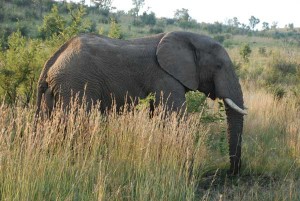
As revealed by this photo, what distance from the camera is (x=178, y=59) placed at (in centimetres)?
643

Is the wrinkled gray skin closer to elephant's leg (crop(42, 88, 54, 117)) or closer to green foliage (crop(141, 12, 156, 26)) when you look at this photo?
elephant's leg (crop(42, 88, 54, 117))

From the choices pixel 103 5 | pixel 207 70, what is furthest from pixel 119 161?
pixel 103 5

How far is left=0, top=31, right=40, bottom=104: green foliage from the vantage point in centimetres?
812

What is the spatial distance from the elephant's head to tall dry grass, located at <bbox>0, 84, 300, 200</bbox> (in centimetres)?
56

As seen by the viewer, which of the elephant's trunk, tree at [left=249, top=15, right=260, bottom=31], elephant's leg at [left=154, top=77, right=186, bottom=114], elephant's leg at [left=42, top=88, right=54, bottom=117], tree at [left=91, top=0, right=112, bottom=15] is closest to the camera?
elephant's leg at [left=42, top=88, right=54, bottom=117]

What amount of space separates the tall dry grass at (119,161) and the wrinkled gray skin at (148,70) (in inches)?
29.3

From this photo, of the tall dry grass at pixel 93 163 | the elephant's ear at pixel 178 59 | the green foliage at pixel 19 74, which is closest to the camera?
the tall dry grass at pixel 93 163

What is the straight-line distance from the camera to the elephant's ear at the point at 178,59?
6352mm

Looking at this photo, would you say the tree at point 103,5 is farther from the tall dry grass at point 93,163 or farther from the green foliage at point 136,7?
the tall dry grass at point 93,163

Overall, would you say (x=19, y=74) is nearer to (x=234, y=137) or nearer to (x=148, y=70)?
(x=148, y=70)

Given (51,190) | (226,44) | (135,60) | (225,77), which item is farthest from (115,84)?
(226,44)

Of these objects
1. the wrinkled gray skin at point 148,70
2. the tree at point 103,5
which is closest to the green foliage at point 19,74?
the wrinkled gray skin at point 148,70

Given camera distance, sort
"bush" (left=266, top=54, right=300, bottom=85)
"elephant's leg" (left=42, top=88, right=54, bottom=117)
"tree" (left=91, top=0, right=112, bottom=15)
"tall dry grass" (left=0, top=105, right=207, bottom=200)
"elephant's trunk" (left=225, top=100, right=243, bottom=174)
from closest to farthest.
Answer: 1. "tall dry grass" (left=0, top=105, right=207, bottom=200)
2. "elephant's leg" (left=42, top=88, right=54, bottom=117)
3. "elephant's trunk" (left=225, top=100, right=243, bottom=174)
4. "bush" (left=266, top=54, right=300, bottom=85)
5. "tree" (left=91, top=0, right=112, bottom=15)

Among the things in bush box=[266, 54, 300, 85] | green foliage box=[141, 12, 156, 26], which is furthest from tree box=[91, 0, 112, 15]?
bush box=[266, 54, 300, 85]
